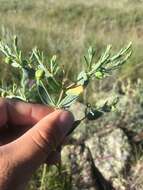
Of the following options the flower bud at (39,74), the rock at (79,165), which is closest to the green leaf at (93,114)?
the flower bud at (39,74)

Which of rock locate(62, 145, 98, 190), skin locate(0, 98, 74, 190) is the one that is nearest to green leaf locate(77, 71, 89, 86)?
skin locate(0, 98, 74, 190)

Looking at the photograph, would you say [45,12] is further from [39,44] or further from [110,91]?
[110,91]

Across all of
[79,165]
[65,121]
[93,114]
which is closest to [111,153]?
[79,165]

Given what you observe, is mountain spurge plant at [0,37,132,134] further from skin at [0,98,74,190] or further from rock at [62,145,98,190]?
rock at [62,145,98,190]

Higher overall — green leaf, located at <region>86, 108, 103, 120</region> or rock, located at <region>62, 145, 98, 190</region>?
green leaf, located at <region>86, 108, 103, 120</region>

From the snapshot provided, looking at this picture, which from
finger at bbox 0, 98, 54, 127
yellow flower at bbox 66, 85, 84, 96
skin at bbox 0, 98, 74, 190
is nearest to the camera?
skin at bbox 0, 98, 74, 190

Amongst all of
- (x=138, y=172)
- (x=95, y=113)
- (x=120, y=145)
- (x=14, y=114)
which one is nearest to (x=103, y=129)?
(x=120, y=145)
